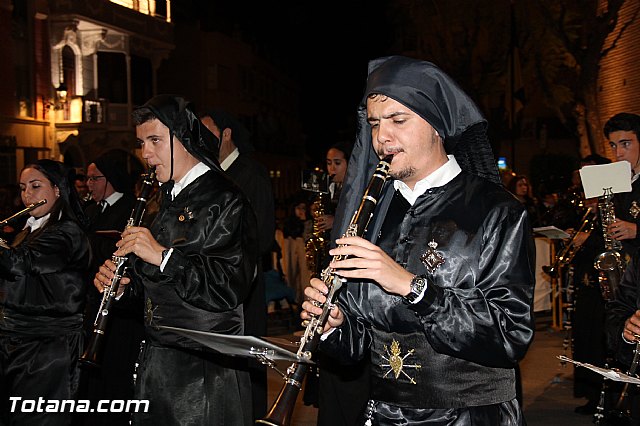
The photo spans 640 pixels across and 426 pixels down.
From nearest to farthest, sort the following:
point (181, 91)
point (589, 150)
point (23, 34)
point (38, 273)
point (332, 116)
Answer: point (38, 273)
point (589, 150)
point (23, 34)
point (181, 91)
point (332, 116)

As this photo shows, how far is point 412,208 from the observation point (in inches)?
136

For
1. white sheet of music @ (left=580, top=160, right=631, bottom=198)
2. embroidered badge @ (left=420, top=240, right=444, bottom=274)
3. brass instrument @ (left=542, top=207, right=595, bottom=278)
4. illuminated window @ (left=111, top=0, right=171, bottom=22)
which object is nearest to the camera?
embroidered badge @ (left=420, top=240, right=444, bottom=274)

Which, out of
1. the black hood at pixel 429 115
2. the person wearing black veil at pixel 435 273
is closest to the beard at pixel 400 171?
the person wearing black veil at pixel 435 273

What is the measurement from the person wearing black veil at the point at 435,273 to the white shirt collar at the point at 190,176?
4.77 feet

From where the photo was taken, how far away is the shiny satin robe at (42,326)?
6.08 meters

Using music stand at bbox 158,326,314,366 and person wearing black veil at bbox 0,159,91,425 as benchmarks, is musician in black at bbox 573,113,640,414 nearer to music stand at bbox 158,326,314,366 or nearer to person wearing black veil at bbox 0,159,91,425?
person wearing black veil at bbox 0,159,91,425

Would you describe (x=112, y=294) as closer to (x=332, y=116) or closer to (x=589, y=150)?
(x=589, y=150)

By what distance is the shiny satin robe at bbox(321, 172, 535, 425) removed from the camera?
3141mm

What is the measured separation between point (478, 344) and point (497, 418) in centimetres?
35

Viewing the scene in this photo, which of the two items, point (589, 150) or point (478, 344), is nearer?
point (478, 344)

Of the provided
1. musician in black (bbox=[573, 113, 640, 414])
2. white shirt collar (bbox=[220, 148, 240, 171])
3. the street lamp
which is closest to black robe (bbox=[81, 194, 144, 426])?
white shirt collar (bbox=[220, 148, 240, 171])

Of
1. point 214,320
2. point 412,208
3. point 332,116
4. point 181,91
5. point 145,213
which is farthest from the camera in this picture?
point 332,116

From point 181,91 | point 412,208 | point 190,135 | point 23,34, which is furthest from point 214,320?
point 181,91

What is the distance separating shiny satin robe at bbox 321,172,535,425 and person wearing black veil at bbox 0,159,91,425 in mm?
3198
